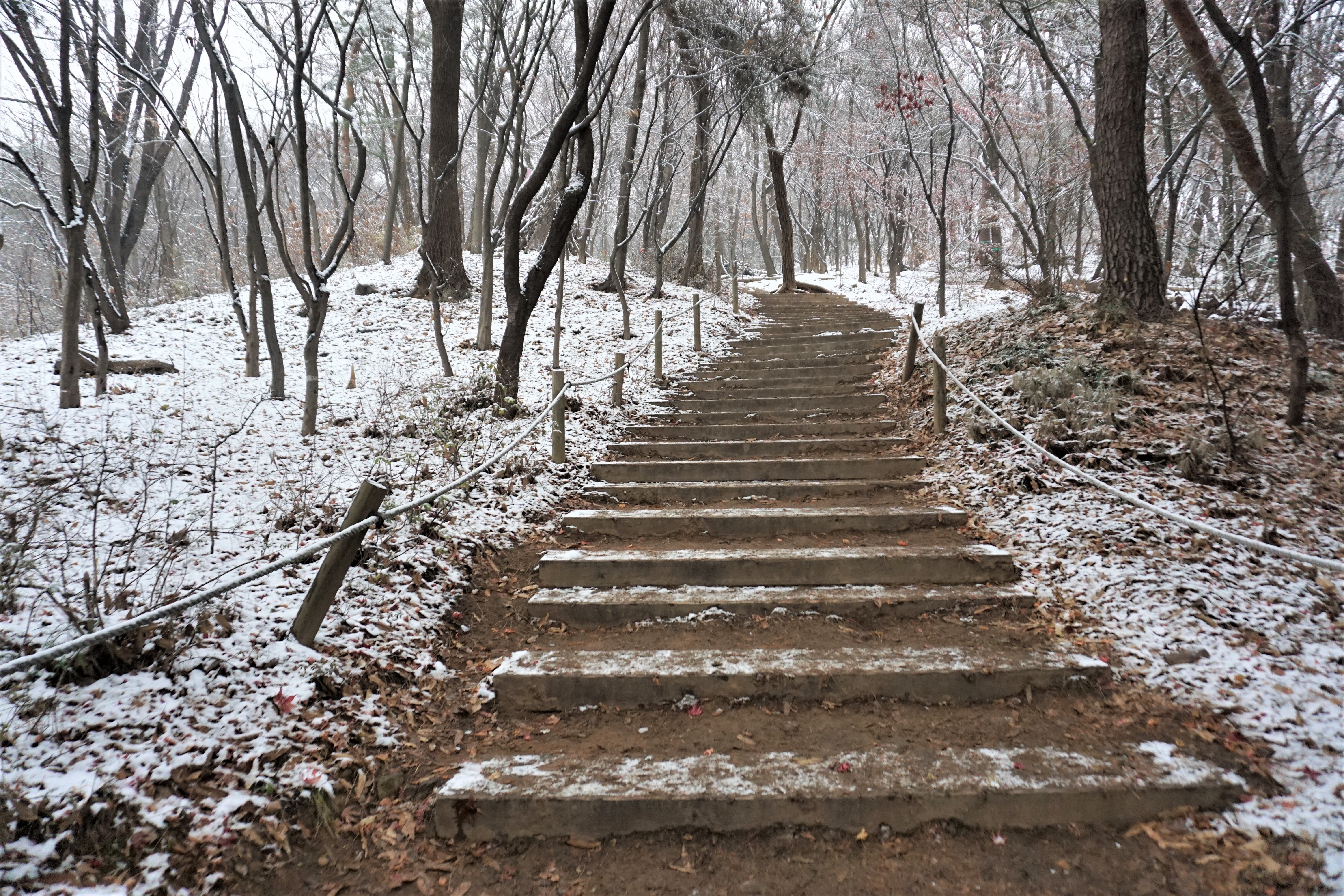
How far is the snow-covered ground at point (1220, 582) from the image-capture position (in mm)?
2553

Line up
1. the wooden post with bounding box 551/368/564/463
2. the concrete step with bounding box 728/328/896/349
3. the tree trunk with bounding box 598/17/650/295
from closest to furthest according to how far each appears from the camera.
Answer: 1. the wooden post with bounding box 551/368/564/463
2. the concrete step with bounding box 728/328/896/349
3. the tree trunk with bounding box 598/17/650/295

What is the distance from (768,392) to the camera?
858 cm

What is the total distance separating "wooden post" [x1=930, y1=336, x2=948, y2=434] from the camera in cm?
607

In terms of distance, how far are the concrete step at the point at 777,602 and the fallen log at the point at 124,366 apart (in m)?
5.99

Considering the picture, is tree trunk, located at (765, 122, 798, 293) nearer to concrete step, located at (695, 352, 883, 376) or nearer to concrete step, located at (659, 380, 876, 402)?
concrete step, located at (695, 352, 883, 376)

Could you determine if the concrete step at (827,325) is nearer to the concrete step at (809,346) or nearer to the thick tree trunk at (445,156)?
the concrete step at (809,346)

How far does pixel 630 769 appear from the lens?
2.65 m

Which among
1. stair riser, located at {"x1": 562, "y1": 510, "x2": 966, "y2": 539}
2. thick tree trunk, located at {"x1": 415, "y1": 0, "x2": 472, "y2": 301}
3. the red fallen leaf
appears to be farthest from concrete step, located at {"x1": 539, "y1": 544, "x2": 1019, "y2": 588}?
thick tree trunk, located at {"x1": 415, "y1": 0, "x2": 472, "y2": 301}

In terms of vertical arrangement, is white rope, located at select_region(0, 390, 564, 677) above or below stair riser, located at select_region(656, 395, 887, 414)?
below

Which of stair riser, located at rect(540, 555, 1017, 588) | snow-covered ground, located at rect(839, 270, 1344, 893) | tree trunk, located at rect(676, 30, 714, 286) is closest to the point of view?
snow-covered ground, located at rect(839, 270, 1344, 893)

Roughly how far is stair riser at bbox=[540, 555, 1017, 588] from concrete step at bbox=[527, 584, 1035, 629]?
6 centimetres

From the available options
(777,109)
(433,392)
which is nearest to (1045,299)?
(433,392)

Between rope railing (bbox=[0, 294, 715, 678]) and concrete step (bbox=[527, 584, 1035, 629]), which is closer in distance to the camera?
rope railing (bbox=[0, 294, 715, 678])

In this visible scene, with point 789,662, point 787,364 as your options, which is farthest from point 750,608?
point 787,364
